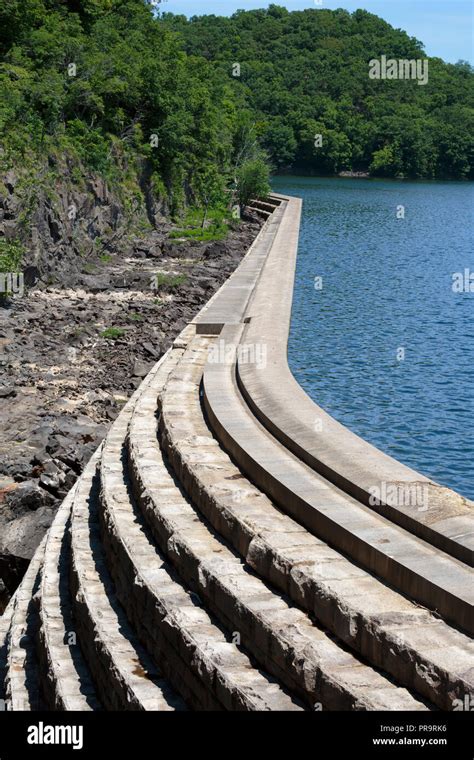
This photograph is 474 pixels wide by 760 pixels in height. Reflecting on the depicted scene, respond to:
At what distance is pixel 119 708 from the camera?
308 inches

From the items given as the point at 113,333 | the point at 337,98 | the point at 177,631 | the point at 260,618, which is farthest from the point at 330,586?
the point at 337,98

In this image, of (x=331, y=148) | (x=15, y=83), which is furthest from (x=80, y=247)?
(x=331, y=148)

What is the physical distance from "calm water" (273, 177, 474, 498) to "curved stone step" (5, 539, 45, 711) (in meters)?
4.84

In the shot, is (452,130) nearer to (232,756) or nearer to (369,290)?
(369,290)

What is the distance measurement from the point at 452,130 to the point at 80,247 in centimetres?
9639

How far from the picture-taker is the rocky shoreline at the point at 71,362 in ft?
41.3

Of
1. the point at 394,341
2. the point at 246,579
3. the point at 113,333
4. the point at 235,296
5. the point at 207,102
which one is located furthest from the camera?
the point at 207,102

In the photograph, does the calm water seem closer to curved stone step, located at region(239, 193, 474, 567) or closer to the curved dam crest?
curved stone step, located at region(239, 193, 474, 567)

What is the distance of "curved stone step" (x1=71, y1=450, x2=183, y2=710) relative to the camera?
25.4 feet

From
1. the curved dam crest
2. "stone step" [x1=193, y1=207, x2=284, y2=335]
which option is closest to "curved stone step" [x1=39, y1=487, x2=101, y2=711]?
the curved dam crest

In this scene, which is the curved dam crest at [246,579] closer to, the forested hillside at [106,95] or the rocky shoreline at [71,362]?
the rocky shoreline at [71,362]

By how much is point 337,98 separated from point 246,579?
12385cm

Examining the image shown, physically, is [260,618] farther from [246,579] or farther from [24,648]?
[24,648]

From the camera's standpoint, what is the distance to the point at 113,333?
2188cm
